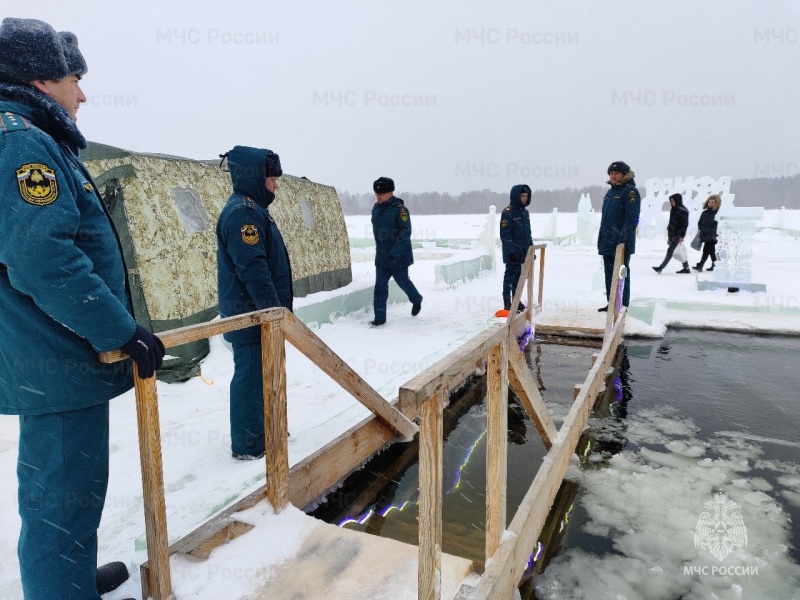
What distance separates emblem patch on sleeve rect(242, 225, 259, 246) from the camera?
305cm

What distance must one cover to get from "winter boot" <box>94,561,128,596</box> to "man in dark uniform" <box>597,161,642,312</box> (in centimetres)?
668

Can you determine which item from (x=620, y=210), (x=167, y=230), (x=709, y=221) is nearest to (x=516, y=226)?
(x=620, y=210)

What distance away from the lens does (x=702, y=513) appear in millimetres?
3154

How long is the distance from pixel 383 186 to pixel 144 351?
527 centimetres

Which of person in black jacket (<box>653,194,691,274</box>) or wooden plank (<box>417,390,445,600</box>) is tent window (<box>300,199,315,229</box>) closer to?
wooden plank (<box>417,390,445,600</box>)

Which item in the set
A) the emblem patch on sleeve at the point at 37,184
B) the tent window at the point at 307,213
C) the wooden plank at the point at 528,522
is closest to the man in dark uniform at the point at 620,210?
the wooden plank at the point at 528,522

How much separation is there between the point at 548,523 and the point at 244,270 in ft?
8.05

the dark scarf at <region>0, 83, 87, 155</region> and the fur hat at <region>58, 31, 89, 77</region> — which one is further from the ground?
the fur hat at <region>58, 31, 89, 77</region>

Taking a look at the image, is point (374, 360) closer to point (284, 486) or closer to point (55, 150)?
point (284, 486)

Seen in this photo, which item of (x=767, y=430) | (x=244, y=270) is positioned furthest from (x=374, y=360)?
(x=767, y=430)

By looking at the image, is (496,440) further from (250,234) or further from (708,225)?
(708,225)

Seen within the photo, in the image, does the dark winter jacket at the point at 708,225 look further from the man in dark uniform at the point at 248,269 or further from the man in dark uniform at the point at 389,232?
the man in dark uniform at the point at 248,269

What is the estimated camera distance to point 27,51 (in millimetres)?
1659

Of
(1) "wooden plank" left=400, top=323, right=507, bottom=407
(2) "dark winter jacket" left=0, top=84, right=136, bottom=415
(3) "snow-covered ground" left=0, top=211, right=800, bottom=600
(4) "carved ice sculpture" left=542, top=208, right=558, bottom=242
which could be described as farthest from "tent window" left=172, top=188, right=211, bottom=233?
(4) "carved ice sculpture" left=542, top=208, right=558, bottom=242
